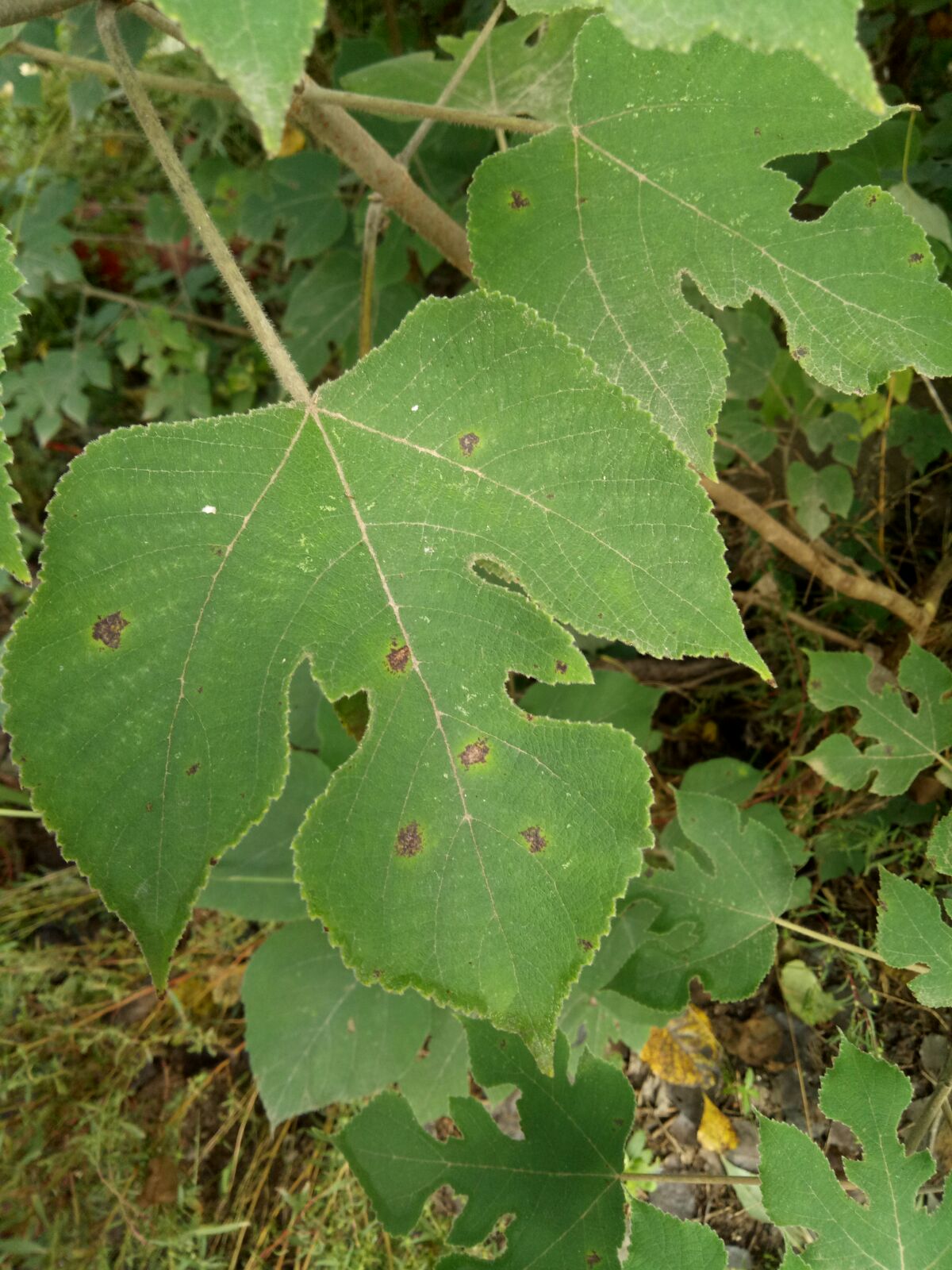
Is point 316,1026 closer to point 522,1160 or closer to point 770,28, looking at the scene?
point 522,1160

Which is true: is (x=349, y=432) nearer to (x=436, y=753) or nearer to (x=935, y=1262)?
(x=436, y=753)

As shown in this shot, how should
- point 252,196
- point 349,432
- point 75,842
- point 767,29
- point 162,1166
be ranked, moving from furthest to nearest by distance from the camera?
point 162,1166
point 252,196
point 349,432
point 75,842
point 767,29

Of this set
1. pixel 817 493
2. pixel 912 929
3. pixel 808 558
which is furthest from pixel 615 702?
pixel 912 929

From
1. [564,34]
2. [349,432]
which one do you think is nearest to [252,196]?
[564,34]

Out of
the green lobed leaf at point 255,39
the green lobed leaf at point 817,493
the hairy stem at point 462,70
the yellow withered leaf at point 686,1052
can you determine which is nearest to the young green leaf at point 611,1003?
the yellow withered leaf at point 686,1052

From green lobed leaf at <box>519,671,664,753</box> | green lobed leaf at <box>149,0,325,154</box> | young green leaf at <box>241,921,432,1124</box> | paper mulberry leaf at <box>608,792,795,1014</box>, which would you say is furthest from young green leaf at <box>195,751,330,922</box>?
green lobed leaf at <box>149,0,325,154</box>
